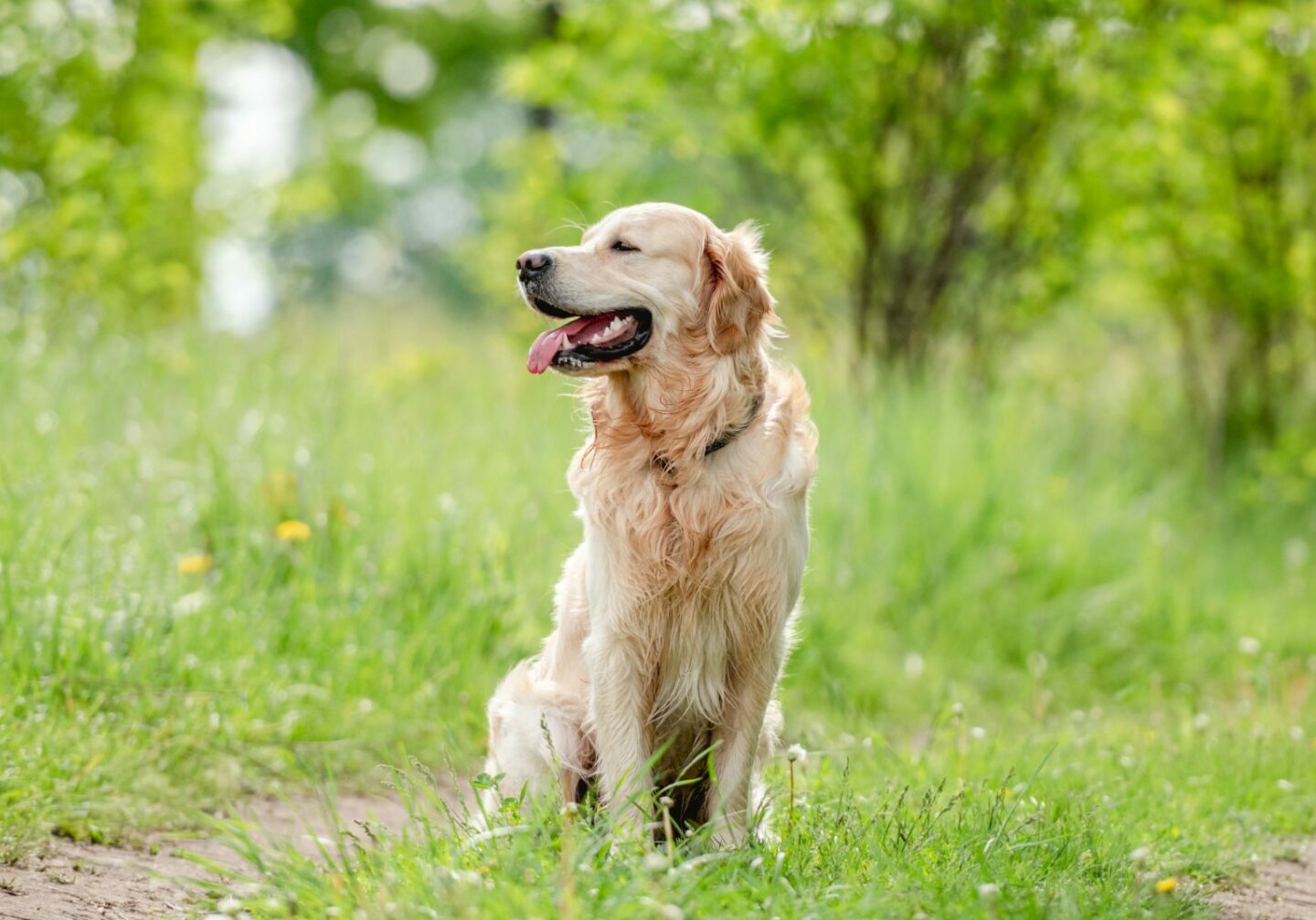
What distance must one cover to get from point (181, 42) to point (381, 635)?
7.46 m

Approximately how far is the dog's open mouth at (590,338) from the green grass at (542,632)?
923 millimetres

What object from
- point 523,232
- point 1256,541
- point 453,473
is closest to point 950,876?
point 453,473

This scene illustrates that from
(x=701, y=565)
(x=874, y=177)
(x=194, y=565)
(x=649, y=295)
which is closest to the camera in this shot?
(x=701, y=565)

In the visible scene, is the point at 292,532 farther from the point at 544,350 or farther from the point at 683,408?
the point at 683,408

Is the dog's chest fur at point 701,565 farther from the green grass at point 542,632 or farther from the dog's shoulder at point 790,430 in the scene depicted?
the green grass at point 542,632

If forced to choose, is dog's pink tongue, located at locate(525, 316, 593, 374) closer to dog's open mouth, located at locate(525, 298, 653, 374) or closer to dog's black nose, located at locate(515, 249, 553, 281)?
dog's open mouth, located at locate(525, 298, 653, 374)

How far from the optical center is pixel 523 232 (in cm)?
912

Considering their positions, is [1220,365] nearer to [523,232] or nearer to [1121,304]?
[1121,304]

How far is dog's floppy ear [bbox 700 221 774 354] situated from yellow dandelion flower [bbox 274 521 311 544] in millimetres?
2116

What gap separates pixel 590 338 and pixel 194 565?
6.69 ft

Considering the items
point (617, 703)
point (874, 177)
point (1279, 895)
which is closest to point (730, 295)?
point (617, 703)

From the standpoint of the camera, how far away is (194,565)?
4.77m

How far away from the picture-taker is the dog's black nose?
11.0ft

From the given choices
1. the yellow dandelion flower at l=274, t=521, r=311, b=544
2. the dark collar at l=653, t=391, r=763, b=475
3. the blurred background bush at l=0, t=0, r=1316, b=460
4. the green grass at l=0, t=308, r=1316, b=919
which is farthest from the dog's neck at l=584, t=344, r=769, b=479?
the blurred background bush at l=0, t=0, r=1316, b=460
